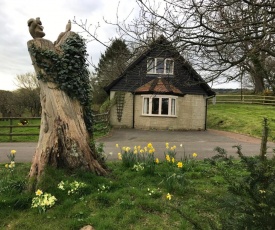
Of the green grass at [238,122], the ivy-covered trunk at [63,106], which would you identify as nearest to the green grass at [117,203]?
the ivy-covered trunk at [63,106]

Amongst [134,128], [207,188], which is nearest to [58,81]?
[207,188]

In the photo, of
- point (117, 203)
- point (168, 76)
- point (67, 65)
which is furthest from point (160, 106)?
point (117, 203)

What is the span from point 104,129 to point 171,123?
18.4 feet

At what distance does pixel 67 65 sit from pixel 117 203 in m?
3.10

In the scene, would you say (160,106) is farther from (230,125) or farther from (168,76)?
(168,76)

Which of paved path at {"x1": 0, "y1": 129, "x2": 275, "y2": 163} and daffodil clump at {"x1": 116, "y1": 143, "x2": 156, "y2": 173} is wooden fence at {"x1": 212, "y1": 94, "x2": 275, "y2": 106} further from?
daffodil clump at {"x1": 116, "y1": 143, "x2": 156, "y2": 173}

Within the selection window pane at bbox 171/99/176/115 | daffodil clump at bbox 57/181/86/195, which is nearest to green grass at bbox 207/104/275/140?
window pane at bbox 171/99/176/115

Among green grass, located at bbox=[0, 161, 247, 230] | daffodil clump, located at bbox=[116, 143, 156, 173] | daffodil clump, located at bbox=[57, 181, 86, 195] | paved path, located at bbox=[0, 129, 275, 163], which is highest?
daffodil clump, located at bbox=[116, 143, 156, 173]

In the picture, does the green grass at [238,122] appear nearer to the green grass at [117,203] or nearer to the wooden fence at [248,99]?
the wooden fence at [248,99]

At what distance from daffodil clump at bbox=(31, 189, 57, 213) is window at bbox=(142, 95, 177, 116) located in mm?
16567

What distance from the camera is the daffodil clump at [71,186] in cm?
496

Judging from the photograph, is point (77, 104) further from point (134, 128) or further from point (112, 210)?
point (134, 128)

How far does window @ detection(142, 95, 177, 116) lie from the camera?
21.0 m

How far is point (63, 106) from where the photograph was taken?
19.0 ft
